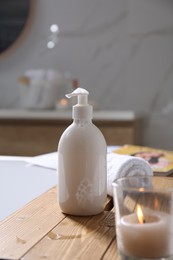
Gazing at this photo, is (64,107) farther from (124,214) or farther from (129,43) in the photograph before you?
(124,214)

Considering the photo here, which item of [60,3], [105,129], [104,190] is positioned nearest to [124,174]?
[104,190]

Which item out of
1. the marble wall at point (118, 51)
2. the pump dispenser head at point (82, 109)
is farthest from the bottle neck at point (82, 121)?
the marble wall at point (118, 51)

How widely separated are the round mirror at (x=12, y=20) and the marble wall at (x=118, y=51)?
0.06 m

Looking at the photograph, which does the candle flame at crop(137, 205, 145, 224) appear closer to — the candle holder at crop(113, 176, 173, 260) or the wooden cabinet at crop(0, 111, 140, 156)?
the candle holder at crop(113, 176, 173, 260)

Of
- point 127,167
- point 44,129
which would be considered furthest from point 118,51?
point 127,167

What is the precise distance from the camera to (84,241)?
59cm

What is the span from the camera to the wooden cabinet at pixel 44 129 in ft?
7.43

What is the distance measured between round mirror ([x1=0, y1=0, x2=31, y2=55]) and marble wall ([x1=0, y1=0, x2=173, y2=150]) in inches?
2.3

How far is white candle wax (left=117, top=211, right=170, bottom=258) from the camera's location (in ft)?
1.69

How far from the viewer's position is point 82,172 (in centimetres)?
70

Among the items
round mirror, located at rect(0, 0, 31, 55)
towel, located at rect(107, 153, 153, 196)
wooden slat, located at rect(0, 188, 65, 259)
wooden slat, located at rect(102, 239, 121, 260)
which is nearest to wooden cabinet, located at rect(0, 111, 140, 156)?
round mirror, located at rect(0, 0, 31, 55)

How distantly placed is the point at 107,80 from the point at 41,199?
1942 millimetres

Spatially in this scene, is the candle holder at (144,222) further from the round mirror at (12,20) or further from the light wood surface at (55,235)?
the round mirror at (12,20)

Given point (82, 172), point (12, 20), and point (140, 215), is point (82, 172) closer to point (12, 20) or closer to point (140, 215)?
Answer: point (140, 215)
